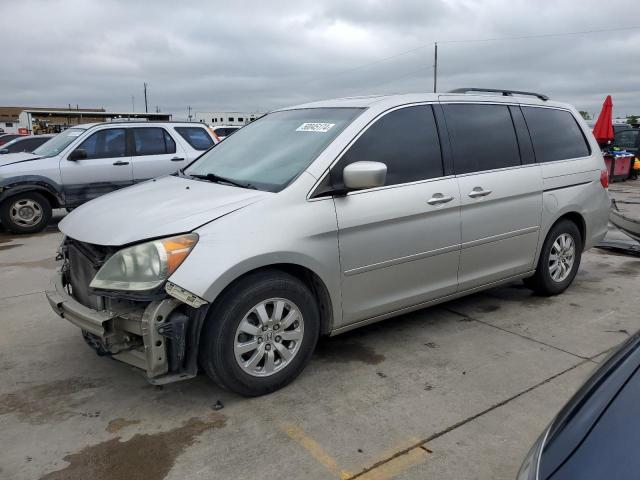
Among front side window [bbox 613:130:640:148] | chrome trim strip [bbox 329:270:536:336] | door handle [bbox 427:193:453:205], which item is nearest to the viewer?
chrome trim strip [bbox 329:270:536:336]

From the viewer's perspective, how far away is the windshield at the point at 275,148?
362cm

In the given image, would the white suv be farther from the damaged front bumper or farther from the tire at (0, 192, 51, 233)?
the damaged front bumper

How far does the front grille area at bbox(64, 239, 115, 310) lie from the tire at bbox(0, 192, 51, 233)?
6339mm

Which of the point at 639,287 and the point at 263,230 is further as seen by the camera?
the point at 639,287

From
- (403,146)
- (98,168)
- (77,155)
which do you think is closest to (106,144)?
(98,168)

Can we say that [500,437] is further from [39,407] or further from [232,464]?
[39,407]

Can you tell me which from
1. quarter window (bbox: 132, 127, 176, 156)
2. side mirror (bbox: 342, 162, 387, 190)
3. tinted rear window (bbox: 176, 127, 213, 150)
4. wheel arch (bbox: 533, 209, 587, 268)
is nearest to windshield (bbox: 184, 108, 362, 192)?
side mirror (bbox: 342, 162, 387, 190)

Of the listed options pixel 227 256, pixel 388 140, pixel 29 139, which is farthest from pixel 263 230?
pixel 29 139

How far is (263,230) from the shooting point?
3.19 m

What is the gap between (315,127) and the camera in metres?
3.90

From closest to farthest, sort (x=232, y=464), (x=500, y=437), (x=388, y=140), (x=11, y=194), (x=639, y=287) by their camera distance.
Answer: (x=232, y=464), (x=500, y=437), (x=388, y=140), (x=639, y=287), (x=11, y=194)

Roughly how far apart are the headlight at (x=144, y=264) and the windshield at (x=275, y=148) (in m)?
0.74

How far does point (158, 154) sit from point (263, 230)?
7.44 metres

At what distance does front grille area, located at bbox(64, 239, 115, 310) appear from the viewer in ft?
10.6
